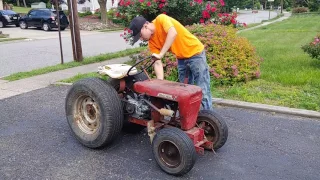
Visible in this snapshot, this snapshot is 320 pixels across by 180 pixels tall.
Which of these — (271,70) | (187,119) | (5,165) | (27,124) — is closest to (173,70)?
(271,70)

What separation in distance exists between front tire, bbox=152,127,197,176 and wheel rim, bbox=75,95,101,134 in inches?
38.0

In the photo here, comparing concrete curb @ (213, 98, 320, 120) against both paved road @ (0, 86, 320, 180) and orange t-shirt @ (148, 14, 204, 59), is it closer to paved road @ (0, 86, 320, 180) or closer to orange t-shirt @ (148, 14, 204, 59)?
paved road @ (0, 86, 320, 180)

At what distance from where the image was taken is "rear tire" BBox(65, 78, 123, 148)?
3935mm

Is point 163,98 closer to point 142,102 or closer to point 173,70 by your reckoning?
point 142,102

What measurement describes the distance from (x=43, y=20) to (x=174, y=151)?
82.7ft

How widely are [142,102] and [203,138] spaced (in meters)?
0.80

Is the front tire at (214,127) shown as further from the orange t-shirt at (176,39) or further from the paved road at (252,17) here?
the paved road at (252,17)

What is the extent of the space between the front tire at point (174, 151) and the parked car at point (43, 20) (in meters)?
23.6

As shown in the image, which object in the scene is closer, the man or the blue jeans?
the man

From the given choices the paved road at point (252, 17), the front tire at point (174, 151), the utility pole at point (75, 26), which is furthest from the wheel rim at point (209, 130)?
the paved road at point (252, 17)

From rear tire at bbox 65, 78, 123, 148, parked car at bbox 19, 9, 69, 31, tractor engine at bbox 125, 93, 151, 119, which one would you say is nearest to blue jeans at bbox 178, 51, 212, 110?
tractor engine at bbox 125, 93, 151, 119

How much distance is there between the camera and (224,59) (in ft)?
23.9

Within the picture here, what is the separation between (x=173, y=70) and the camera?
7.24 m

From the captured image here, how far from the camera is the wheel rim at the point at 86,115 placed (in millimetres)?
4302
